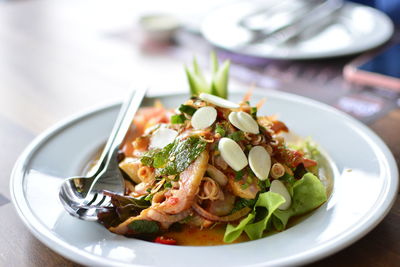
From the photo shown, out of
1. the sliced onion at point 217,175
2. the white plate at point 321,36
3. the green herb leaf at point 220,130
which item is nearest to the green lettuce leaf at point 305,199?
the sliced onion at point 217,175

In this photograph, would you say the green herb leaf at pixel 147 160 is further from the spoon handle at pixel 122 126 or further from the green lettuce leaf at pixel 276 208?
the green lettuce leaf at pixel 276 208

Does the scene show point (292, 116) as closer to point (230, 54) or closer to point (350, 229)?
point (350, 229)

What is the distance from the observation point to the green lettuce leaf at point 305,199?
151cm

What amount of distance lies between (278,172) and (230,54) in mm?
1689

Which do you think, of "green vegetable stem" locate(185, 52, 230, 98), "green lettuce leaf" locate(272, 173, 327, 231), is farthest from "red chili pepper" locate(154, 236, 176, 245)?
"green vegetable stem" locate(185, 52, 230, 98)

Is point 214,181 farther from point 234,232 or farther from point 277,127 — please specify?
point 277,127

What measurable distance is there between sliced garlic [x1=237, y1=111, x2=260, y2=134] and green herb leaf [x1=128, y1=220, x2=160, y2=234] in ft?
1.46

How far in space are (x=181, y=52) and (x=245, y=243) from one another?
2.14 m

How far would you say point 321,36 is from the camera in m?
3.21

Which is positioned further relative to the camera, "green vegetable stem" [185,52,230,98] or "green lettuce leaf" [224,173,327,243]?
"green vegetable stem" [185,52,230,98]

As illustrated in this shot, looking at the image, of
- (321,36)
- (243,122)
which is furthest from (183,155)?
(321,36)

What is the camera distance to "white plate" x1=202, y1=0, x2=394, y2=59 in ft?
9.48

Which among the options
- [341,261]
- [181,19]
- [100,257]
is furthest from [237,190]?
[181,19]

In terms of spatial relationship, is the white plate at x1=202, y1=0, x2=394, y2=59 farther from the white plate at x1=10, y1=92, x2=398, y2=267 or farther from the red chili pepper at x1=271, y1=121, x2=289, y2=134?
the red chili pepper at x1=271, y1=121, x2=289, y2=134
